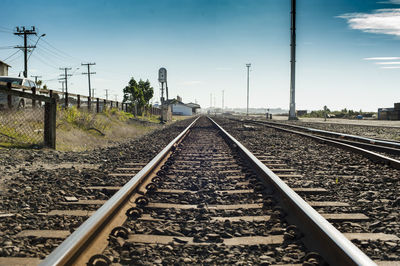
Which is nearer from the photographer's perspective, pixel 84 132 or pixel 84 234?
pixel 84 234

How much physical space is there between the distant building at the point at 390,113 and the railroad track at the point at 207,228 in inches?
1288

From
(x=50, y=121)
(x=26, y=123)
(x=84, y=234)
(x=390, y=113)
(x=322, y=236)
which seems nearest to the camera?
(x=84, y=234)

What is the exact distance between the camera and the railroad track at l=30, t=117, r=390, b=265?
2246 millimetres

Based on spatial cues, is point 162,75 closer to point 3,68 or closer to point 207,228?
point 3,68

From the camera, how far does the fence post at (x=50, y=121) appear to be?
311 inches

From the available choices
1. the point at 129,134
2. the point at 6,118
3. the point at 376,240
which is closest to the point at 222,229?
the point at 376,240

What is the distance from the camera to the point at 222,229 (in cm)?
285

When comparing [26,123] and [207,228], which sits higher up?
[26,123]

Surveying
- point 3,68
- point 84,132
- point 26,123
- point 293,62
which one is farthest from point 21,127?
point 3,68

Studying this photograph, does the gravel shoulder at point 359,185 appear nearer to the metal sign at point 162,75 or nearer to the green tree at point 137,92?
the metal sign at point 162,75

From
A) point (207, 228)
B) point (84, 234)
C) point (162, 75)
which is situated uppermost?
point (162, 75)

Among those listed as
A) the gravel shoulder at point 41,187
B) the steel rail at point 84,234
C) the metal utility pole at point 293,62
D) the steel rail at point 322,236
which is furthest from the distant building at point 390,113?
the steel rail at point 84,234

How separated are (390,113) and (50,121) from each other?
3359 cm

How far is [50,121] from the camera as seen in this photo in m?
7.91
